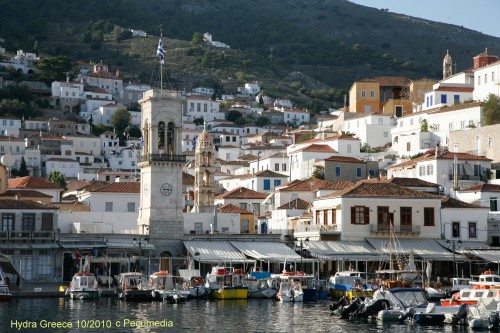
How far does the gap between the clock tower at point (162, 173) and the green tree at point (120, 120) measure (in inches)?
3922

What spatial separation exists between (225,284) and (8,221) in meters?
14.2

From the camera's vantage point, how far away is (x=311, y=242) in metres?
72.4

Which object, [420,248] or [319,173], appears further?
[319,173]

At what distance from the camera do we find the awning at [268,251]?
69.2 metres

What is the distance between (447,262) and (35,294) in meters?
28.2

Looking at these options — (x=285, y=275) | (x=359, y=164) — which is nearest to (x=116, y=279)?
(x=285, y=275)

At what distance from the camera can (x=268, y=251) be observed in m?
71.1

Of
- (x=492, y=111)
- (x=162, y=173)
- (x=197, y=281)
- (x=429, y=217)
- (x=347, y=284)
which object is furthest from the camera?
(x=492, y=111)

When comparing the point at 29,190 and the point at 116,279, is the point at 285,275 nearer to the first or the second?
the point at 116,279

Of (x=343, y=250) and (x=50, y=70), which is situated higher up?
(x=50, y=70)

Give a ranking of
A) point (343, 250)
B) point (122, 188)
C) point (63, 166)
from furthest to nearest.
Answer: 1. point (63, 166)
2. point (122, 188)
3. point (343, 250)

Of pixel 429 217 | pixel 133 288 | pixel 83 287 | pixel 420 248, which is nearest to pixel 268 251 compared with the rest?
pixel 420 248

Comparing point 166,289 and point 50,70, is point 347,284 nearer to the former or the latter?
point 166,289

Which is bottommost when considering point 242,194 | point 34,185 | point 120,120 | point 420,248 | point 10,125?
point 420,248
